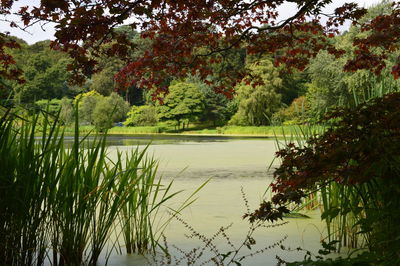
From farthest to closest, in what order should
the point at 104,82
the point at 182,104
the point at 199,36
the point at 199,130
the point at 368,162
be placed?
the point at 104,82, the point at 199,130, the point at 182,104, the point at 199,36, the point at 368,162

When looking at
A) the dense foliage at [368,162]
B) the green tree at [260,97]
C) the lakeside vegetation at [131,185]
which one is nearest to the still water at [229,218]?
the lakeside vegetation at [131,185]

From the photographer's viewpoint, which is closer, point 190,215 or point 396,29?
point 396,29

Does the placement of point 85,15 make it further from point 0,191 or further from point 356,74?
point 356,74

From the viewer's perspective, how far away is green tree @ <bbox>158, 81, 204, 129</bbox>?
36500 millimetres

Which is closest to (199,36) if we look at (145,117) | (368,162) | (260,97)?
(368,162)

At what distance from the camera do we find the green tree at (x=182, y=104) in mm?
36500

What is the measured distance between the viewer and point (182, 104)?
36781mm

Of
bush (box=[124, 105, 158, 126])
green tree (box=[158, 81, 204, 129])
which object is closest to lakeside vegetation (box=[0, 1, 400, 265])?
green tree (box=[158, 81, 204, 129])

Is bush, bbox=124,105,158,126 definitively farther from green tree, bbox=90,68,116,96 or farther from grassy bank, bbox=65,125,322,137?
green tree, bbox=90,68,116,96

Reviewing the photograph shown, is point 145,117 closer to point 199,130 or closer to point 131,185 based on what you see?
point 199,130

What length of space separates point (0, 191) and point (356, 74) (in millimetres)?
20040

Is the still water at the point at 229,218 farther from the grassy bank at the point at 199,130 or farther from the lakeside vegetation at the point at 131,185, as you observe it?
the grassy bank at the point at 199,130

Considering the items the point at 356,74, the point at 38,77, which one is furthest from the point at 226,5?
the point at 38,77

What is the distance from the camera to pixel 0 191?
266 cm
